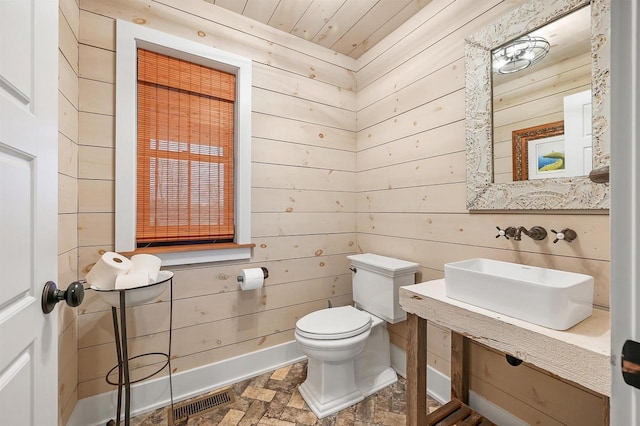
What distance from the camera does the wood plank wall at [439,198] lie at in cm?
129

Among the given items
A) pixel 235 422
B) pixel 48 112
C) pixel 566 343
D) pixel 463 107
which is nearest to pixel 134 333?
pixel 235 422

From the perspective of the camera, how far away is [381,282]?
1.94 m

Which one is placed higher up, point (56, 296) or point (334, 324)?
point (56, 296)

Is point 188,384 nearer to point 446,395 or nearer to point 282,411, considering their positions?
point 282,411

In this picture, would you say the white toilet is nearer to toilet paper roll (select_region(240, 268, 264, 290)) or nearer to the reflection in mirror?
toilet paper roll (select_region(240, 268, 264, 290))

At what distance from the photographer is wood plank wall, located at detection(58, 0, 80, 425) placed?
4.29 feet

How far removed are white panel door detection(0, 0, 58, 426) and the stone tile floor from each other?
3.37ft

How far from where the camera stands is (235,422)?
A: 1.60m

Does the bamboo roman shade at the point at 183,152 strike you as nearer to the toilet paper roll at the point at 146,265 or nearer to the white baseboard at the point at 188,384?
the toilet paper roll at the point at 146,265

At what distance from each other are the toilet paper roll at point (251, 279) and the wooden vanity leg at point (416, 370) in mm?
1012

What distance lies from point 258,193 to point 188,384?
4.30ft

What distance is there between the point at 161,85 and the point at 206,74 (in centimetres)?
30

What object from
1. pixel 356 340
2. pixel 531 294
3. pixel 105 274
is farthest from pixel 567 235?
pixel 105 274

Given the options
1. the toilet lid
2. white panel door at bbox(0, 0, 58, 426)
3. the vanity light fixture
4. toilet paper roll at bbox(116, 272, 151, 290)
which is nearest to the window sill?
toilet paper roll at bbox(116, 272, 151, 290)
